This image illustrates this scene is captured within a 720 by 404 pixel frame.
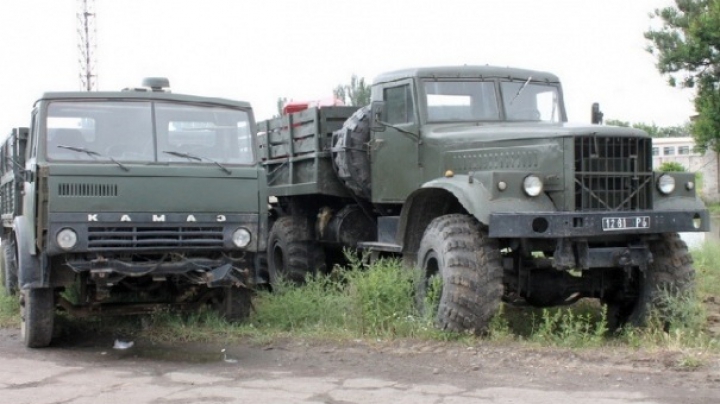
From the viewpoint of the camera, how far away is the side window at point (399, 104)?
10414 millimetres

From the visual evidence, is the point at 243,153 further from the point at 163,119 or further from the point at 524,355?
the point at 524,355

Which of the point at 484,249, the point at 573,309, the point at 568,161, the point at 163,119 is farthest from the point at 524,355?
the point at 163,119

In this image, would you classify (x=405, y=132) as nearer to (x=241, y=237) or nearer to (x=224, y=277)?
(x=241, y=237)

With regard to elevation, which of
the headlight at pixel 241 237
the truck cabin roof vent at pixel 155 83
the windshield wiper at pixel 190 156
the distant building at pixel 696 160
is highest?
the distant building at pixel 696 160

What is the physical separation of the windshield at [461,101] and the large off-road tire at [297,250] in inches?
126

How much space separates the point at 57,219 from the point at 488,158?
12.6 ft

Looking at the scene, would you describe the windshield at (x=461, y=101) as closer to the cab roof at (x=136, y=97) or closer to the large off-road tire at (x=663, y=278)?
the cab roof at (x=136, y=97)

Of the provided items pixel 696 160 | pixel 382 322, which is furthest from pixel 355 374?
pixel 696 160

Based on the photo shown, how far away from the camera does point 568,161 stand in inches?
337

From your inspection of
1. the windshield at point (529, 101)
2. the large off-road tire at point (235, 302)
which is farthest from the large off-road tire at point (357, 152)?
the large off-road tire at point (235, 302)

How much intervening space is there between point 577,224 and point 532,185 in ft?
1.81

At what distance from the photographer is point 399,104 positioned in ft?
34.6

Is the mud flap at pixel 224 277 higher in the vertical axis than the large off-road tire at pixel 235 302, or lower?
higher

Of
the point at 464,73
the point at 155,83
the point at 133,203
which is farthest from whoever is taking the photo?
the point at 464,73
